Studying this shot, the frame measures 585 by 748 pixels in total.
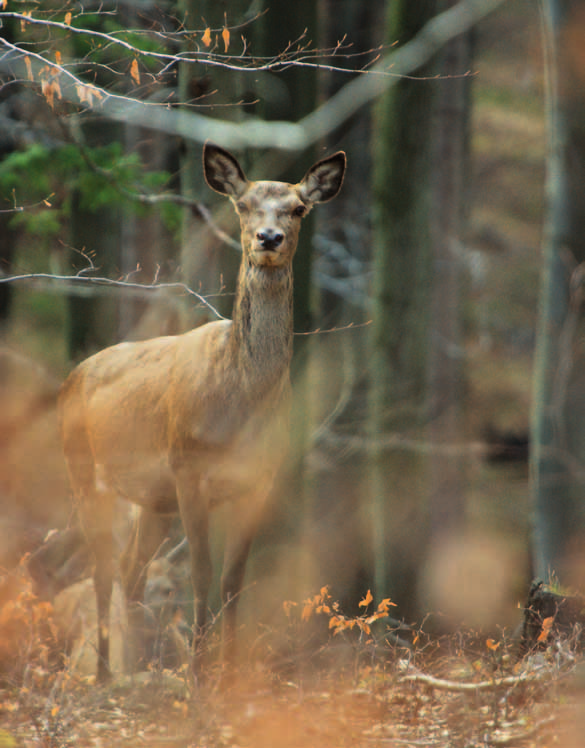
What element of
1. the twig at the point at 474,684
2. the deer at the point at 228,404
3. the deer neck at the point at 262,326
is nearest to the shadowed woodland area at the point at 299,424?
the twig at the point at 474,684

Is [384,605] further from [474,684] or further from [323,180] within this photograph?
[323,180]

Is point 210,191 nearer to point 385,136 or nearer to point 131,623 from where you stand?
point 385,136

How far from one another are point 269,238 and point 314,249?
4375mm

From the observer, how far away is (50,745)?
17.2ft

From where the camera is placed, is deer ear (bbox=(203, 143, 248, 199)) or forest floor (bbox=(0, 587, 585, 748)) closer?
forest floor (bbox=(0, 587, 585, 748))

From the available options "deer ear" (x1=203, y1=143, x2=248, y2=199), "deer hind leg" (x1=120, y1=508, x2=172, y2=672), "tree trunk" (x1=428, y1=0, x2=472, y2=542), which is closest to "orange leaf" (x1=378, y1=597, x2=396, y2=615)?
"deer hind leg" (x1=120, y1=508, x2=172, y2=672)

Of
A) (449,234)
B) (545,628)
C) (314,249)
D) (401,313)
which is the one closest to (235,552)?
(545,628)

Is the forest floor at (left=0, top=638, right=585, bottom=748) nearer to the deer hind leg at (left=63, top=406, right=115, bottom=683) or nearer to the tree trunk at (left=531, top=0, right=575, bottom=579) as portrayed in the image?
the deer hind leg at (left=63, top=406, right=115, bottom=683)

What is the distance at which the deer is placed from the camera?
5.96 meters

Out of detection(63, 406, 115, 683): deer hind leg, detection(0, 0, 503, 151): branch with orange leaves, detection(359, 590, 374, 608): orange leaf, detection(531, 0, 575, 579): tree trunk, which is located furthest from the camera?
detection(531, 0, 575, 579): tree trunk

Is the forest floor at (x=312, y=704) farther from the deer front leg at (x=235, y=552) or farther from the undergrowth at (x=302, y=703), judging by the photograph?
the deer front leg at (x=235, y=552)

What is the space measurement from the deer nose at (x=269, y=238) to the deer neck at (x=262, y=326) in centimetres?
23

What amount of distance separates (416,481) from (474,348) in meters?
13.7

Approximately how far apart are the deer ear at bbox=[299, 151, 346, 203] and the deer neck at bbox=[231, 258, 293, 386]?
1.67 feet
